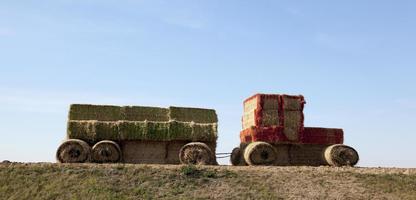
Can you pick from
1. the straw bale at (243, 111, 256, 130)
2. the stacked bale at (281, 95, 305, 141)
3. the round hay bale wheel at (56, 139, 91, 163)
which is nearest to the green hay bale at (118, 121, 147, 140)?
the round hay bale wheel at (56, 139, 91, 163)

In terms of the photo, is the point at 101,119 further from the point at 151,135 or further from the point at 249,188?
the point at 249,188

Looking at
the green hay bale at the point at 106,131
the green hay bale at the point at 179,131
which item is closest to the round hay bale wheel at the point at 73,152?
the green hay bale at the point at 106,131

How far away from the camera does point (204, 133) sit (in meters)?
28.2

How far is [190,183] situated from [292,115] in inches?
346

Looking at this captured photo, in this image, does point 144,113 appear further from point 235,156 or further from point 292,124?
point 292,124

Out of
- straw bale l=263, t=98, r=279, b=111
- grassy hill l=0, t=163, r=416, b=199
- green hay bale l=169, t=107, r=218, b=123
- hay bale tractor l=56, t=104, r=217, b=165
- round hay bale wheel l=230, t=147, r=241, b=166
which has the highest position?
straw bale l=263, t=98, r=279, b=111

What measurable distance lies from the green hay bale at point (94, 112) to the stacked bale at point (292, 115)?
28.0ft

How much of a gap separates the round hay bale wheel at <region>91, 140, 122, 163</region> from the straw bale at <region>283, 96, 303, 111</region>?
29.3 ft

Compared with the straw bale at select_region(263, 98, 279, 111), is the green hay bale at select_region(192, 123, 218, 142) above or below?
below

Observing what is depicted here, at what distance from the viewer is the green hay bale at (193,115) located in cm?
2914

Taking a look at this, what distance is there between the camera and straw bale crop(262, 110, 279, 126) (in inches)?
1155

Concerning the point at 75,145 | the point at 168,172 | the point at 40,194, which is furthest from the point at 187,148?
the point at 40,194

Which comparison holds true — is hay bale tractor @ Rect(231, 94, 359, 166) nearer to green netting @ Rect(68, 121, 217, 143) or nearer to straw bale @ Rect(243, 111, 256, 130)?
straw bale @ Rect(243, 111, 256, 130)

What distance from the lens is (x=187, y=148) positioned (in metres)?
27.5
